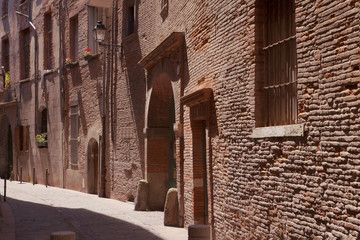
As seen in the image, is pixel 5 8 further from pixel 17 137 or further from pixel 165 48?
pixel 165 48

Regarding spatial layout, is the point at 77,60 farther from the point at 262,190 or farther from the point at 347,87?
the point at 347,87

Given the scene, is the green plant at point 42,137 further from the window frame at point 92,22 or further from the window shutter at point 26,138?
the window frame at point 92,22

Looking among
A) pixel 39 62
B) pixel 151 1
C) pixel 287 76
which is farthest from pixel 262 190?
pixel 39 62

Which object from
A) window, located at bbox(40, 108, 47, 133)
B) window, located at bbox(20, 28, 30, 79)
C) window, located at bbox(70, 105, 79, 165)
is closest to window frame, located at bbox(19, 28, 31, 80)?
window, located at bbox(20, 28, 30, 79)

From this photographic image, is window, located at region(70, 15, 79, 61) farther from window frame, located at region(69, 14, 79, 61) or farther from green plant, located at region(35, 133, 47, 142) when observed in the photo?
green plant, located at region(35, 133, 47, 142)

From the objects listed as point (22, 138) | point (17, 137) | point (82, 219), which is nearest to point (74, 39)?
point (22, 138)

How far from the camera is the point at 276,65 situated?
21.6 feet

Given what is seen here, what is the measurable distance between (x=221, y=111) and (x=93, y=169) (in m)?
9.74

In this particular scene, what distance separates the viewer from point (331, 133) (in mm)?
5113

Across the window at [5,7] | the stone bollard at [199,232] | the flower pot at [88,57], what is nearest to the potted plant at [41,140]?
the flower pot at [88,57]

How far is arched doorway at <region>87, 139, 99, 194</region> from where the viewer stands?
17.0m

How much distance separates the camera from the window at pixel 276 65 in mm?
6219

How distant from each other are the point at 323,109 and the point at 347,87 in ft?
1.37

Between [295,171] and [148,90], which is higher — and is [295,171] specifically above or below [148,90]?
below
